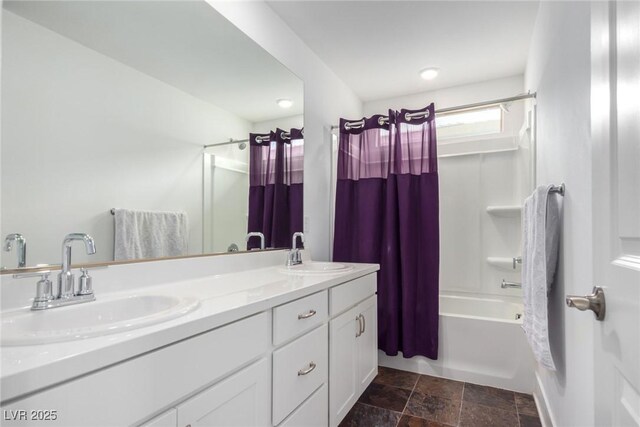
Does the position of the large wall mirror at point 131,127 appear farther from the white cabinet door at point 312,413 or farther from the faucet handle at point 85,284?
the white cabinet door at point 312,413

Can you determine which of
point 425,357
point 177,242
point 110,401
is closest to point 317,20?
point 177,242

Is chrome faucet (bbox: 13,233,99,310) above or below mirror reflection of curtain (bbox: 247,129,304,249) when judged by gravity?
below

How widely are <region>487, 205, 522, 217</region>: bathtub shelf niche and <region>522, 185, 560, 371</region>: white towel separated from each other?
1.30 m

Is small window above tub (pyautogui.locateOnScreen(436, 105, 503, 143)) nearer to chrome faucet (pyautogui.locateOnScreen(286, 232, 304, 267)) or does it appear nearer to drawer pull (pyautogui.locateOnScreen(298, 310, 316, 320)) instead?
chrome faucet (pyautogui.locateOnScreen(286, 232, 304, 267))

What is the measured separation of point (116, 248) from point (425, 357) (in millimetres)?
2178

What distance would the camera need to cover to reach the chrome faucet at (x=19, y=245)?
3.04ft

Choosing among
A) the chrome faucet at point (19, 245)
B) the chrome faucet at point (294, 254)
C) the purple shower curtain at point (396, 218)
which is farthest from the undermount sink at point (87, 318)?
the purple shower curtain at point (396, 218)

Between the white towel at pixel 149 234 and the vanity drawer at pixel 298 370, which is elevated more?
the white towel at pixel 149 234

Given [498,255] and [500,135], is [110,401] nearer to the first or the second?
[498,255]

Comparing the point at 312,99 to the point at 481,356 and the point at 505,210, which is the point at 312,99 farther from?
the point at 481,356

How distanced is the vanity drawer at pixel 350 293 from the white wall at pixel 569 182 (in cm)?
97

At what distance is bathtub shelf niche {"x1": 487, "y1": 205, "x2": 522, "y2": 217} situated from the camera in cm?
270

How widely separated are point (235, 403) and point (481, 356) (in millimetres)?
1941

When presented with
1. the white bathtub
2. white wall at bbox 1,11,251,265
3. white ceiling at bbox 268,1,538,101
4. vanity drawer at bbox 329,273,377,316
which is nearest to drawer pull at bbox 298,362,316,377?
vanity drawer at bbox 329,273,377,316
